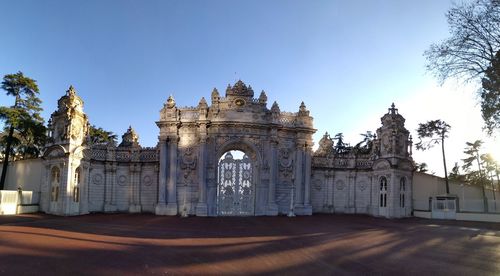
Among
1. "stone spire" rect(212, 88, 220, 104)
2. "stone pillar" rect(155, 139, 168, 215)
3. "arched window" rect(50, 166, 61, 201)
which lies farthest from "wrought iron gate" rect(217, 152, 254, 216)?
"arched window" rect(50, 166, 61, 201)

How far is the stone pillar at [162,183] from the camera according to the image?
28500 mm

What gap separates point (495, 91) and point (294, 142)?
1489 cm

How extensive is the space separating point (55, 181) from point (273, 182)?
14.7 meters

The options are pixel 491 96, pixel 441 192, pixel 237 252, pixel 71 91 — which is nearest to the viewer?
pixel 237 252

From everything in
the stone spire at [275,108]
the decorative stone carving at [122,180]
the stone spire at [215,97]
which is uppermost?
the stone spire at [215,97]

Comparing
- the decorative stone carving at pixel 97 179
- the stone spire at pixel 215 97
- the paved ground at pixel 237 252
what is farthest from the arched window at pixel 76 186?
the stone spire at pixel 215 97

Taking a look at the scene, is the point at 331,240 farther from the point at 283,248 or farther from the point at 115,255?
the point at 115,255

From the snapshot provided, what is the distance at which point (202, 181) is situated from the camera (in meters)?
28.3

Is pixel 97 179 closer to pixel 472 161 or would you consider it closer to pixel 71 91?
pixel 71 91

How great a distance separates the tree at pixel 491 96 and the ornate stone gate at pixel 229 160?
515 inches

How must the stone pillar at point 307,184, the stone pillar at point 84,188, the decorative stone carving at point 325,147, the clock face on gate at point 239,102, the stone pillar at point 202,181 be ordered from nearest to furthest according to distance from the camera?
1. the stone pillar at point 84,188
2. the stone pillar at point 202,181
3. the clock face on gate at point 239,102
4. the stone pillar at point 307,184
5. the decorative stone carving at point 325,147

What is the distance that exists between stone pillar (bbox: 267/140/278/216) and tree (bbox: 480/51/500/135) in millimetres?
13580

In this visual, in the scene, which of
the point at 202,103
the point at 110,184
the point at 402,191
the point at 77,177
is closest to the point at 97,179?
the point at 110,184

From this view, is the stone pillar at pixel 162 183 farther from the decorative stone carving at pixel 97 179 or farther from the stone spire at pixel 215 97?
the stone spire at pixel 215 97
